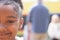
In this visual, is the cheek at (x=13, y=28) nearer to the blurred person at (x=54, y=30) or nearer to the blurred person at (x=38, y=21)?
the blurred person at (x=38, y=21)

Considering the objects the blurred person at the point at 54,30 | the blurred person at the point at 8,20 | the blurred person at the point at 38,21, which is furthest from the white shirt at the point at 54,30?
the blurred person at the point at 8,20

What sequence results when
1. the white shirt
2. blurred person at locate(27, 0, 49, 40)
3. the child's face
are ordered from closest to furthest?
the child's face < blurred person at locate(27, 0, 49, 40) < the white shirt

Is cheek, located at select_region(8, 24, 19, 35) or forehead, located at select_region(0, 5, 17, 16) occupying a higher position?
forehead, located at select_region(0, 5, 17, 16)

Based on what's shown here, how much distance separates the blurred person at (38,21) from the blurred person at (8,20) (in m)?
0.90

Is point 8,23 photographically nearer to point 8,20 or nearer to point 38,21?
point 8,20

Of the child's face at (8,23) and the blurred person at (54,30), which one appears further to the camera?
the blurred person at (54,30)

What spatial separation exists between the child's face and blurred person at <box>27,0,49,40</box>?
3.01 feet

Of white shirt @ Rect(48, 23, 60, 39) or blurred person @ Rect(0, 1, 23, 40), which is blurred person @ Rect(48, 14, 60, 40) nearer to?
white shirt @ Rect(48, 23, 60, 39)

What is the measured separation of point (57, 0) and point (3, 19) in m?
2.60

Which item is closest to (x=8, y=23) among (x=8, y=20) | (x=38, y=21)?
(x=8, y=20)

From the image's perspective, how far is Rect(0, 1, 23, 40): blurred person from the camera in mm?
720

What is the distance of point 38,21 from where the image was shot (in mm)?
1726

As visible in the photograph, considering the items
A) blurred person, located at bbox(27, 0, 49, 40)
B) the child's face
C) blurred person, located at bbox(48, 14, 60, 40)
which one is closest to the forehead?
the child's face

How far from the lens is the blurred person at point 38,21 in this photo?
168 cm
